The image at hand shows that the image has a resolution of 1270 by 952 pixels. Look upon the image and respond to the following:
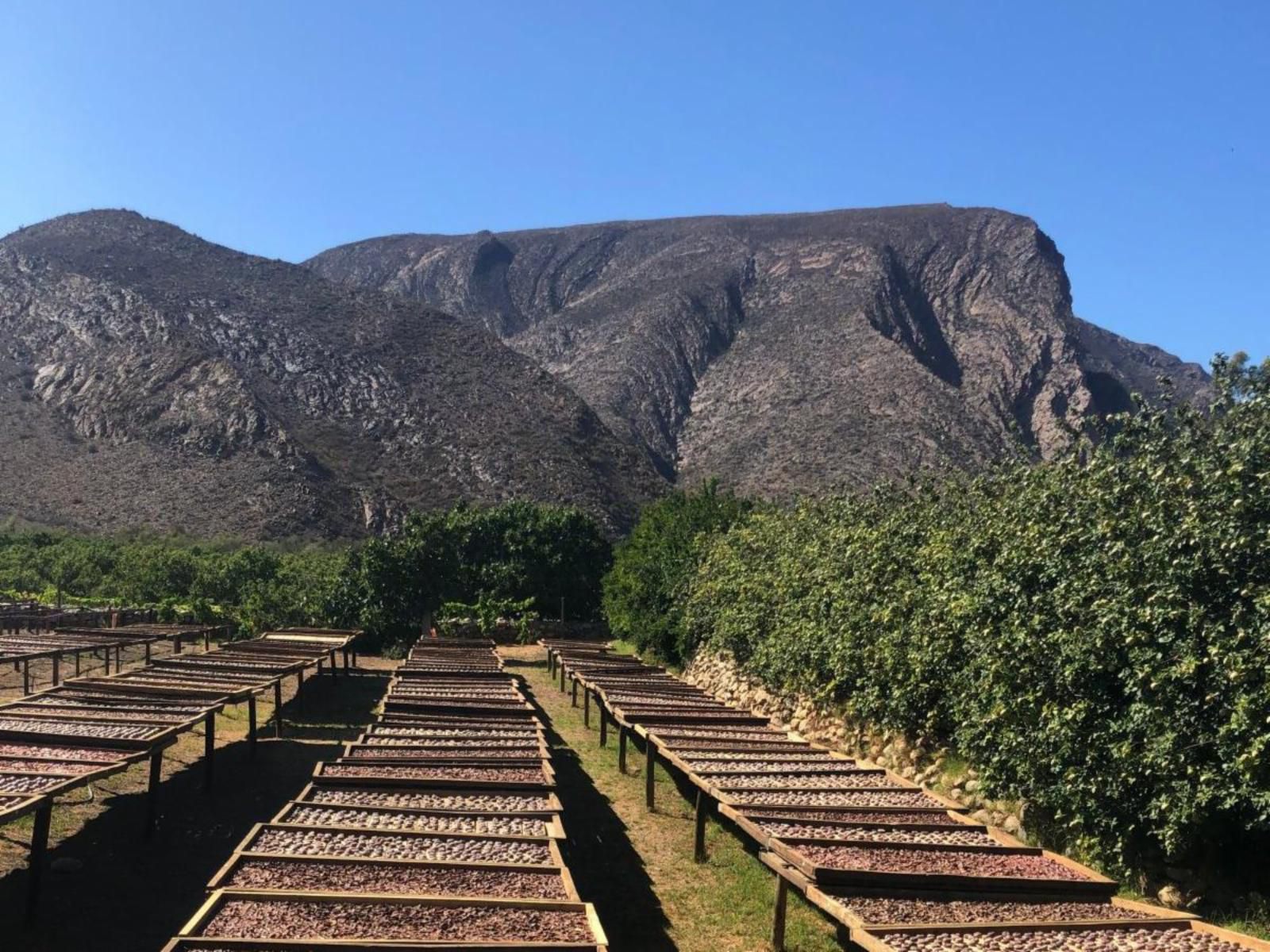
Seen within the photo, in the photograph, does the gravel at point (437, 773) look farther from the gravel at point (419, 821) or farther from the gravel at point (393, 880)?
the gravel at point (393, 880)

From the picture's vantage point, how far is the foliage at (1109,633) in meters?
5.52

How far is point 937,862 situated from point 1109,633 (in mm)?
1910

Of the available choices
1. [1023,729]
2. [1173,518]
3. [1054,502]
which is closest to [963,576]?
[1054,502]

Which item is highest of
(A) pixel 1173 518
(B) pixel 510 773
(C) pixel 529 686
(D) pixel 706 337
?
(D) pixel 706 337

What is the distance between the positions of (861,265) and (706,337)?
483 inches

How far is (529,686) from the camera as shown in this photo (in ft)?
63.8

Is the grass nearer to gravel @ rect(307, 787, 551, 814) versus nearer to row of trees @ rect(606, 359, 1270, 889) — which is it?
gravel @ rect(307, 787, 551, 814)

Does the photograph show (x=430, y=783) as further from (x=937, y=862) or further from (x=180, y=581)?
(x=180, y=581)

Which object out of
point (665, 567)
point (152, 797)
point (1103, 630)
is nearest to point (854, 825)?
point (1103, 630)

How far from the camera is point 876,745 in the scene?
10.1 metres

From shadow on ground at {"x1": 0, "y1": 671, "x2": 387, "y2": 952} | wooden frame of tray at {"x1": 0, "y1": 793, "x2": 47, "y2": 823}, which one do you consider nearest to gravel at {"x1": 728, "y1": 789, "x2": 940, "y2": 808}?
shadow on ground at {"x1": 0, "y1": 671, "x2": 387, "y2": 952}

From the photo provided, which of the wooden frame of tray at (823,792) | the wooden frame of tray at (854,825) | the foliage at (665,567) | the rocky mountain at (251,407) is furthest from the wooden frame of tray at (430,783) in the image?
the rocky mountain at (251,407)

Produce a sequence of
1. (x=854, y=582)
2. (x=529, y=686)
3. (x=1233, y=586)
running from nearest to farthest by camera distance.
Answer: (x=1233, y=586) < (x=854, y=582) < (x=529, y=686)

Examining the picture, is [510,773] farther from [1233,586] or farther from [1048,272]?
[1048,272]
